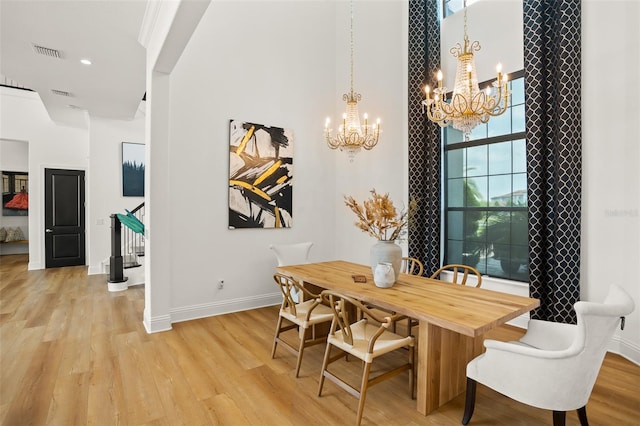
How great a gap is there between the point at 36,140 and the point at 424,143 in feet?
26.9

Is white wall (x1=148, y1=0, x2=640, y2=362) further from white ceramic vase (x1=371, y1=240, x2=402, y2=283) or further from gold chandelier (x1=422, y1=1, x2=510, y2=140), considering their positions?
white ceramic vase (x1=371, y1=240, x2=402, y2=283)

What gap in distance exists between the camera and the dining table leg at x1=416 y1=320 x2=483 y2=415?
2264 mm

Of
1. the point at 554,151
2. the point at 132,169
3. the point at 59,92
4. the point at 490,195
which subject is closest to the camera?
the point at 554,151

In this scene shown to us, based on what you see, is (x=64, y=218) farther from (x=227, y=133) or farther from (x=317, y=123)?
(x=317, y=123)

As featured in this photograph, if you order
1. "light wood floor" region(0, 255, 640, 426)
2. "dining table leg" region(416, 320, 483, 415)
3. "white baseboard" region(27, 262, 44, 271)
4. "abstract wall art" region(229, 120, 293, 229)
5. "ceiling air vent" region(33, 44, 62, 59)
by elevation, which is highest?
"ceiling air vent" region(33, 44, 62, 59)

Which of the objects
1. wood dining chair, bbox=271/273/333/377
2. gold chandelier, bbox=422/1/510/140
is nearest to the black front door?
wood dining chair, bbox=271/273/333/377

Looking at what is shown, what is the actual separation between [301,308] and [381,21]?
14.5ft

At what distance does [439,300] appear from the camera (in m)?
2.36

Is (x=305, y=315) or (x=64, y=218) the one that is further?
(x=64, y=218)

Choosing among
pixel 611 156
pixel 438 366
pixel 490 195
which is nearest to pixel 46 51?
pixel 438 366

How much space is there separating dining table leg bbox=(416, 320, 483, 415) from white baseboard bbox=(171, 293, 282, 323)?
2.82 meters

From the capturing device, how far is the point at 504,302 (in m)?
2.29

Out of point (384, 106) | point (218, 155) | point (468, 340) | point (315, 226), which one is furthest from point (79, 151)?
point (468, 340)

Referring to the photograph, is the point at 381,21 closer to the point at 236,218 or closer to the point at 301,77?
the point at 301,77
